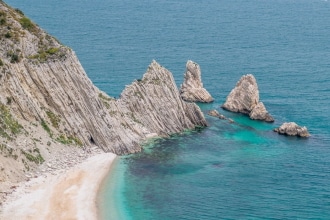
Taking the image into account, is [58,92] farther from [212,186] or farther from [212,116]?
[212,116]

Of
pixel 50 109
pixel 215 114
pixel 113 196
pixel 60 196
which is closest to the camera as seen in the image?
pixel 60 196

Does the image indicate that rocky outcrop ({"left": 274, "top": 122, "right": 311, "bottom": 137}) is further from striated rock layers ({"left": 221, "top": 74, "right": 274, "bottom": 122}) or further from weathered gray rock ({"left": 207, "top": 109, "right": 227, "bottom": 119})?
weathered gray rock ({"left": 207, "top": 109, "right": 227, "bottom": 119})

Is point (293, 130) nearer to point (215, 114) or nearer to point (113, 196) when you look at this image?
point (215, 114)

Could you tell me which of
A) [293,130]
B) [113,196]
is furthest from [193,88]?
[113,196]

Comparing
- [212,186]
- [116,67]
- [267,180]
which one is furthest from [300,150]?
[116,67]

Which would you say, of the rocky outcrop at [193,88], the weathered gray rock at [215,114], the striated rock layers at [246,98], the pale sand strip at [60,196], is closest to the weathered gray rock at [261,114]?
the striated rock layers at [246,98]

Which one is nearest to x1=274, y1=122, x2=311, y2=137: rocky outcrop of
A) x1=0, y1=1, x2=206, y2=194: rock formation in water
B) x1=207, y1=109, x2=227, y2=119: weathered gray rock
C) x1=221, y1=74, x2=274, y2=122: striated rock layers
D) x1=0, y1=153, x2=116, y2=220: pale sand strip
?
x1=221, y1=74, x2=274, y2=122: striated rock layers
